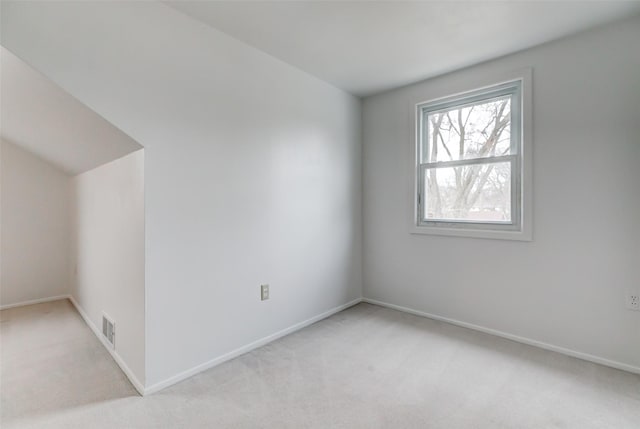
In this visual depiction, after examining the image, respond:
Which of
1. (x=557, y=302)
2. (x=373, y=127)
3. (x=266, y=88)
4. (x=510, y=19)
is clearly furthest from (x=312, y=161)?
(x=557, y=302)

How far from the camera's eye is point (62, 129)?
2088mm

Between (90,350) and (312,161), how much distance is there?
7.87 ft

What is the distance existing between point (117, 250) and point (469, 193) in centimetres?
299

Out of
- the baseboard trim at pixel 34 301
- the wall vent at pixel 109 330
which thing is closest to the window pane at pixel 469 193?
the wall vent at pixel 109 330

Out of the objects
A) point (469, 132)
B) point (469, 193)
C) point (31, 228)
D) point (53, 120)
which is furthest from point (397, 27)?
point (31, 228)

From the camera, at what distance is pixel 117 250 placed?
7.13 feet

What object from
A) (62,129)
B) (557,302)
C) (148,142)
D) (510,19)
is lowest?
(557,302)

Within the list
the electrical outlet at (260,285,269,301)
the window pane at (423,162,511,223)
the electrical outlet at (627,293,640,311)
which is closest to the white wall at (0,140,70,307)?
the electrical outlet at (260,285,269,301)

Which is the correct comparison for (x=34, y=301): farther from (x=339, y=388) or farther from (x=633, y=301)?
(x=633, y=301)

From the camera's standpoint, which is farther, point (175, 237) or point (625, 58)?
point (625, 58)

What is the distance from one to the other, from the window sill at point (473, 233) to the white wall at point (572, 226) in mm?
54

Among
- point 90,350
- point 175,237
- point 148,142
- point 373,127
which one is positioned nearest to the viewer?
point 148,142

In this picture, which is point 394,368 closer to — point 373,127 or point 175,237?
point 175,237

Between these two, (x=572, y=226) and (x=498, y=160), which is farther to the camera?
(x=498, y=160)
